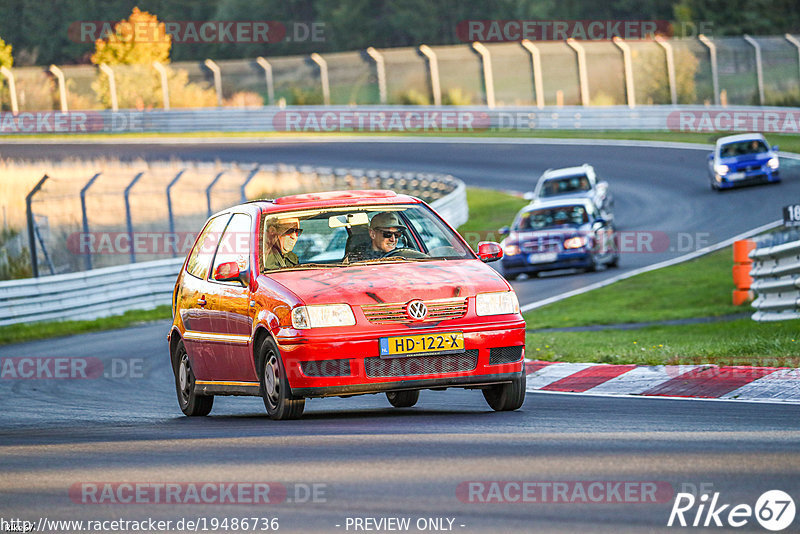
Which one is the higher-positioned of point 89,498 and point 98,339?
point 89,498

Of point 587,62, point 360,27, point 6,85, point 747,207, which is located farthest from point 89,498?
point 360,27

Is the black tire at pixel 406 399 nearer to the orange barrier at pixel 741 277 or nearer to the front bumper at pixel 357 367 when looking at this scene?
the front bumper at pixel 357 367

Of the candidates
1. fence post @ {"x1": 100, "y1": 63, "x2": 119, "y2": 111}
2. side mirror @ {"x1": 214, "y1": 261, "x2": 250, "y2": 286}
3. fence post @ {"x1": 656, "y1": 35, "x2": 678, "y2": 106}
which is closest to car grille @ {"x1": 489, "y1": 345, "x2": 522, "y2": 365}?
side mirror @ {"x1": 214, "y1": 261, "x2": 250, "y2": 286}

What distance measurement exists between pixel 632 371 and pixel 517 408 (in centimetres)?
219

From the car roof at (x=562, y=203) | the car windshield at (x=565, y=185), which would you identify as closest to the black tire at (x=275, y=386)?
the car roof at (x=562, y=203)

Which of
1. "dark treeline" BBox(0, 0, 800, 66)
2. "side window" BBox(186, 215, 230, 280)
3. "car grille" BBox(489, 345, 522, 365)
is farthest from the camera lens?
"dark treeline" BBox(0, 0, 800, 66)

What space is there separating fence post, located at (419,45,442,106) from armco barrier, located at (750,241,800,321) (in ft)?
115

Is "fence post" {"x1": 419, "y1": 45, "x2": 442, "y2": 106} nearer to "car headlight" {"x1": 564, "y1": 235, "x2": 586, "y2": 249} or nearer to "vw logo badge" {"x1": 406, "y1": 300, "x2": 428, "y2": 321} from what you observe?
"car headlight" {"x1": 564, "y1": 235, "x2": 586, "y2": 249}

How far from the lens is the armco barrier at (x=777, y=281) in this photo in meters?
16.0

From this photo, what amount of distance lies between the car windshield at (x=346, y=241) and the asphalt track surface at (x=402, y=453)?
3.54ft

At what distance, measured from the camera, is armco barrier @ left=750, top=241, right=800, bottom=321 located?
16.0 metres

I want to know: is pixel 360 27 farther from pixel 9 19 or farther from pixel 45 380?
pixel 45 380

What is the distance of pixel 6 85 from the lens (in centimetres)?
5559

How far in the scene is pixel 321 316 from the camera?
29.0 feet
